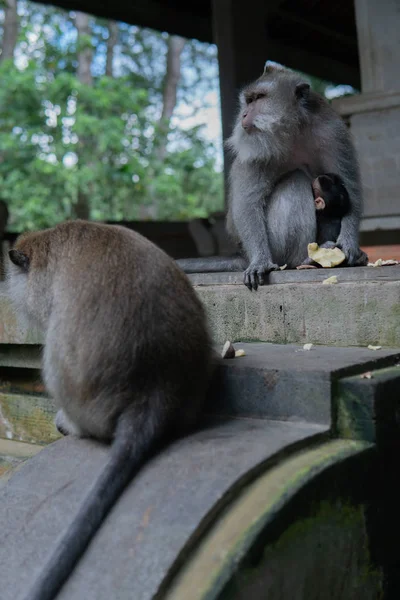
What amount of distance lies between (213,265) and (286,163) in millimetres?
726

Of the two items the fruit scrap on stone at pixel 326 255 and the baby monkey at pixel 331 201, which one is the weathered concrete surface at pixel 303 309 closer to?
the fruit scrap on stone at pixel 326 255

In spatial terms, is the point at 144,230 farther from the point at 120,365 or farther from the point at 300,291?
the point at 120,365

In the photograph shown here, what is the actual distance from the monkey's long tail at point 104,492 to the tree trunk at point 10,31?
17.6 metres

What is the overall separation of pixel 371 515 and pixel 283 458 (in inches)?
16.0

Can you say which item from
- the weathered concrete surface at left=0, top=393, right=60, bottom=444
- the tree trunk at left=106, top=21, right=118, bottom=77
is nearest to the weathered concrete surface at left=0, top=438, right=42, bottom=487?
the weathered concrete surface at left=0, top=393, right=60, bottom=444

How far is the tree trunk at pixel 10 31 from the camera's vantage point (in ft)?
59.4

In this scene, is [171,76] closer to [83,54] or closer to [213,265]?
[83,54]

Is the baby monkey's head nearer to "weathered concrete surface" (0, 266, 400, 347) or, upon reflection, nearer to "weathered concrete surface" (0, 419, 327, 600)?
"weathered concrete surface" (0, 266, 400, 347)

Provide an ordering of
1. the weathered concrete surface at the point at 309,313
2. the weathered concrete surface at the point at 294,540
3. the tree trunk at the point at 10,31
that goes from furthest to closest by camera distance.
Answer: the tree trunk at the point at 10,31 → the weathered concrete surface at the point at 309,313 → the weathered concrete surface at the point at 294,540

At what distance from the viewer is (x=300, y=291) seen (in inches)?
129

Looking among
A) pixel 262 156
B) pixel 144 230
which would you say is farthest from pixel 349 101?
pixel 144 230

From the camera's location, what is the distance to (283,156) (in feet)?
13.5

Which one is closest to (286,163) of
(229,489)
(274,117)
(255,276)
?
(274,117)

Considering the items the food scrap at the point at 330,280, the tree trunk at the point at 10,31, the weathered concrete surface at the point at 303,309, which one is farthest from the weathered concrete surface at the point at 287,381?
the tree trunk at the point at 10,31
